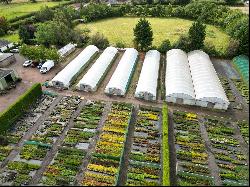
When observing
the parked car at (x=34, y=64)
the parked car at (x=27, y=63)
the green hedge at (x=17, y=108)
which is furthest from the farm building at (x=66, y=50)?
the green hedge at (x=17, y=108)

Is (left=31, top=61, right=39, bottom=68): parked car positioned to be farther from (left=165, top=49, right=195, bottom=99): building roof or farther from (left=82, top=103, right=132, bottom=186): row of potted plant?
(left=165, top=49, right=195, bottom=99): building roof

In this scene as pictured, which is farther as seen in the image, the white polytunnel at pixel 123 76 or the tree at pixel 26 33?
the tree at pixel 26 33

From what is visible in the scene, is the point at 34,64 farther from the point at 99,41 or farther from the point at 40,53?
the point at 99,41

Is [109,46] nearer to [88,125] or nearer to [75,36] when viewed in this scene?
[75,36]

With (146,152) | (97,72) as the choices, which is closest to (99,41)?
(97,72)

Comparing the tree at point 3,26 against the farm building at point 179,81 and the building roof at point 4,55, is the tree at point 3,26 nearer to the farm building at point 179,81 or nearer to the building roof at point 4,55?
the building roof at point 4,55

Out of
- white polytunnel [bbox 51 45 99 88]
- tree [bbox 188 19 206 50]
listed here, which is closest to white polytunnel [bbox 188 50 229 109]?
tree [bbox 188 19 206 50]
